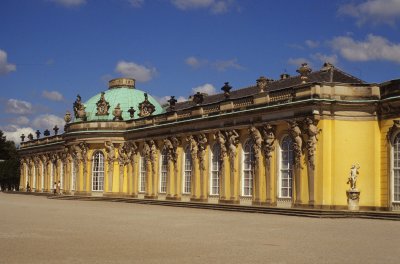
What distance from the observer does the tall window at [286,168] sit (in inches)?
1348

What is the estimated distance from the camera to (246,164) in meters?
37.9

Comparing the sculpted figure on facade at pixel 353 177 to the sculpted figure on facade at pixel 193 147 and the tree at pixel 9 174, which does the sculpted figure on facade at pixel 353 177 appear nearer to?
the sculpted figure on facade at pixel 193 147

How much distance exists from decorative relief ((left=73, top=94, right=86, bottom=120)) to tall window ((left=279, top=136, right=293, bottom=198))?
86.9 feet

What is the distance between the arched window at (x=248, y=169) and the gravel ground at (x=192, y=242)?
13062mm

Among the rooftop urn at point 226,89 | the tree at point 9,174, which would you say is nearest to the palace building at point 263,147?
the rooftop urn at point 226,89

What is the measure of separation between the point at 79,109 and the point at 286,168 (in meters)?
Answer: 27.8

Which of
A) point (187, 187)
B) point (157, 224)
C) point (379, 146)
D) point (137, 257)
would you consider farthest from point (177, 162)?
point (137, 257)

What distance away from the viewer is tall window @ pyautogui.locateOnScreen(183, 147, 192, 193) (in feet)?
143

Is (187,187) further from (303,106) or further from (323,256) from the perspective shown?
(323,256)

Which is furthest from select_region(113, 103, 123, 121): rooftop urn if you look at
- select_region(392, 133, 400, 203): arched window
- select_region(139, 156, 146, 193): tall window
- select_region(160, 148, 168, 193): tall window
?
select_region(392, 133, 400, 203): arched window

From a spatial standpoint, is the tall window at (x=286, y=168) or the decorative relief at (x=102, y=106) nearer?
the tall window at (x=286, y=168)

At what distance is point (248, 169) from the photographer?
3769 cm

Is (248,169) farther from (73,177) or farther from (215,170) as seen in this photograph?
(73,177)

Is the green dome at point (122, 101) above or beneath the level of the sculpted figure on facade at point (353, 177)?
above
